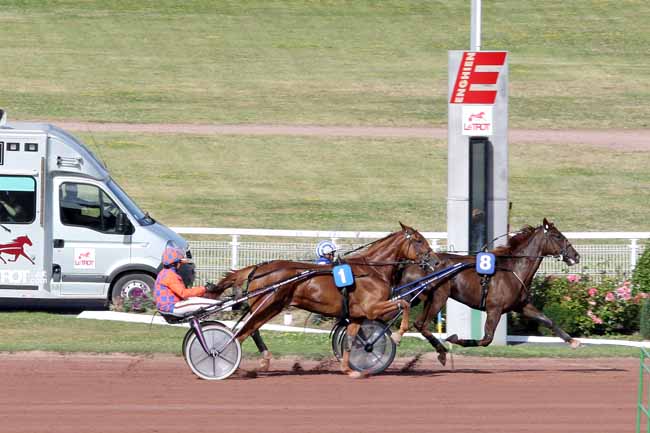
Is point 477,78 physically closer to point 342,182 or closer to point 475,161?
point 475,161

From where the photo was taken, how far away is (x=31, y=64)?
128 ft

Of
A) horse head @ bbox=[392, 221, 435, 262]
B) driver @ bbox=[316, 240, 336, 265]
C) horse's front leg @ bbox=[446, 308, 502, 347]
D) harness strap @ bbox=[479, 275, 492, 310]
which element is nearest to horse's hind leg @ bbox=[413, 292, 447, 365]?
horse's front leg @ bbox=[446, 308, 502, 347]

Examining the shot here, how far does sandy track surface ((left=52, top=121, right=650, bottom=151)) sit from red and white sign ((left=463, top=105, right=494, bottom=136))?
16615 mm

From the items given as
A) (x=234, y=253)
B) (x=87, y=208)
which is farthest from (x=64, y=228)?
(x=234, y=253)

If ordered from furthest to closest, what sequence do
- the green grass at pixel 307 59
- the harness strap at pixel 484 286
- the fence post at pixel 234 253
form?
the green grass at pixel 307 59 → the fence post at pixel 234 253 → the harness strap at pixel 484 286

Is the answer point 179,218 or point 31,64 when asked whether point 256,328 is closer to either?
point 179,218

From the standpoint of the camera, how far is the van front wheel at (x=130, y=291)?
57.2 ft

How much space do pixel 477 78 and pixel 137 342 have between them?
512 cm

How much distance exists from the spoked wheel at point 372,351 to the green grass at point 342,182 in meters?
12.1

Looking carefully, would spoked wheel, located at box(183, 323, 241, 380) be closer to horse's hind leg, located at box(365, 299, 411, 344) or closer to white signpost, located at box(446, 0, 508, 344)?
horse's hind leg, located at box(365, 299, 411, 344)

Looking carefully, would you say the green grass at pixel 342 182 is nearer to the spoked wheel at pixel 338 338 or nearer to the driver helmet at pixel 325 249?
the driver helmet at pixel 325 249

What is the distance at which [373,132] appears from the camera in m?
32.3

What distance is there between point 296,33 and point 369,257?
3041 cm

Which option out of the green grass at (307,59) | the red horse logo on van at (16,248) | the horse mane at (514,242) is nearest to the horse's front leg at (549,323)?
the horse mane at (514,242)
